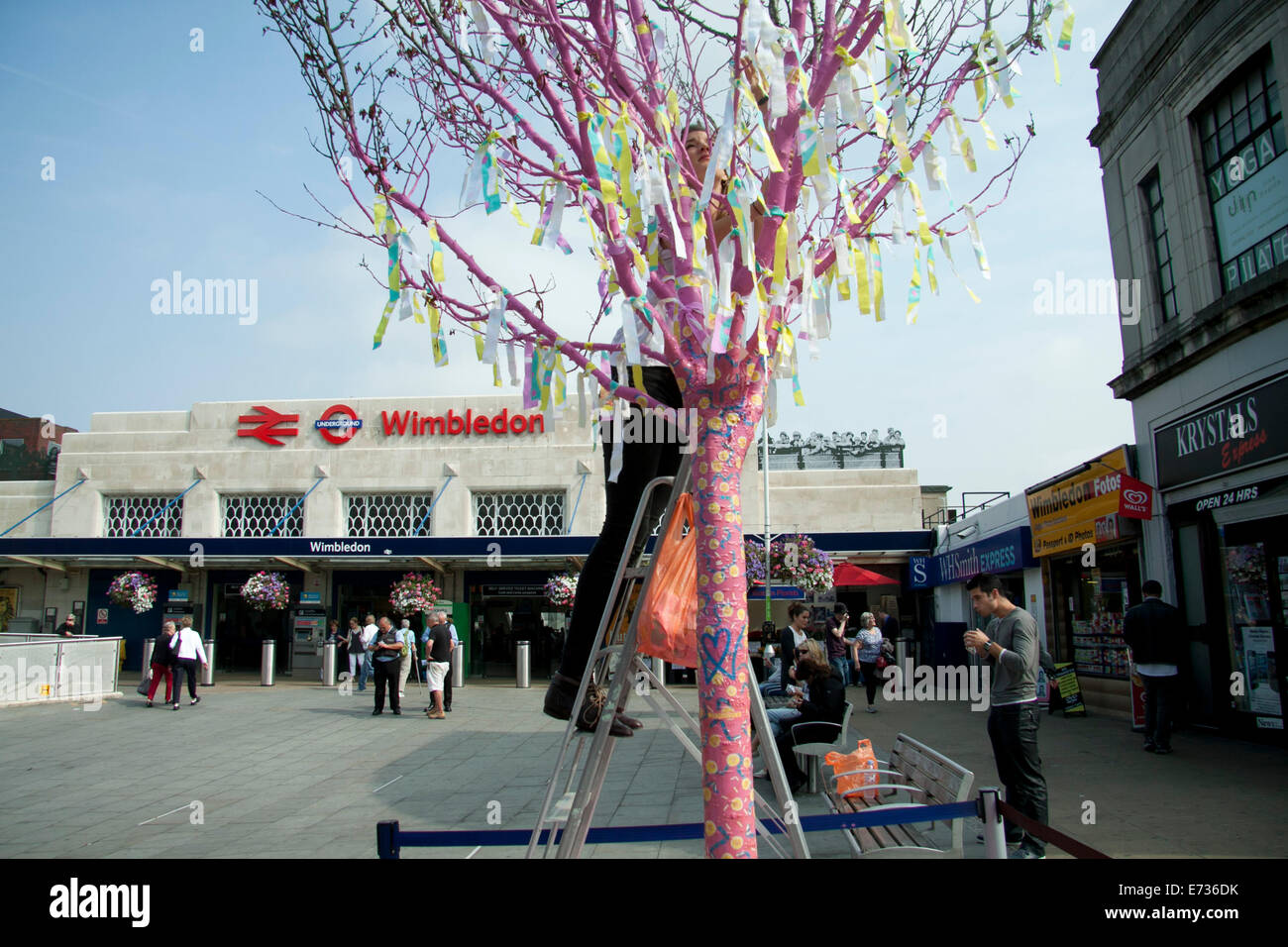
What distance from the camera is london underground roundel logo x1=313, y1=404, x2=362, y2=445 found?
1034 inches

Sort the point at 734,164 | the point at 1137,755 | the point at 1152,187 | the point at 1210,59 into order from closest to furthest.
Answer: the point at 734,164 → the point at 1137,755 → the point at 1210,59 → the point at 1152,187

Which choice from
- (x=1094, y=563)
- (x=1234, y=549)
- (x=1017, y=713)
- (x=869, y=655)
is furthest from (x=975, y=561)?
(x=1017, y=713)

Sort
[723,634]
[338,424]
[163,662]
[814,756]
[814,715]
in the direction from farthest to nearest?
[338,424]
[163,662]
[814,715]
[814,756]
[723,634]

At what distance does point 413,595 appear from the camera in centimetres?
2150

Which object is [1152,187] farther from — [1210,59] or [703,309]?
[703,309]

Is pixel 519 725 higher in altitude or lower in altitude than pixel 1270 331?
lower

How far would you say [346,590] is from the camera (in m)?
25.0

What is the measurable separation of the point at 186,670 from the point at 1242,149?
60.1 feet

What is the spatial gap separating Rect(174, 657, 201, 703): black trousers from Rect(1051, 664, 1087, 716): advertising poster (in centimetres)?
1501

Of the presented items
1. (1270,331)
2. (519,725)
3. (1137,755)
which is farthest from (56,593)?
(1270,331)

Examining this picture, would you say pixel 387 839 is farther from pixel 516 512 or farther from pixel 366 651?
pixel 516 512

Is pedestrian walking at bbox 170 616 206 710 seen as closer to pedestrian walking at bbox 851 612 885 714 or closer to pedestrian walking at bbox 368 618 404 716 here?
pedestrian walking at bbox 368 618 404 716

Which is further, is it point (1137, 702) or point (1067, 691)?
point (1067, 691)
